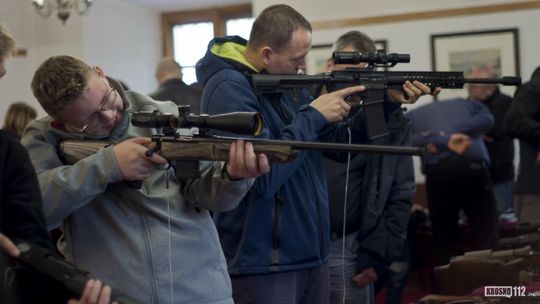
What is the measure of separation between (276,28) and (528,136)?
2.15m

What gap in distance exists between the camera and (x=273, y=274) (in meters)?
2.34

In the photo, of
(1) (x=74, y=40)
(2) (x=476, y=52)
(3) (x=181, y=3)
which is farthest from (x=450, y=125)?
(3) (x=181, y=3)

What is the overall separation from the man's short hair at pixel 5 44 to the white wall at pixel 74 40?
18.9ft

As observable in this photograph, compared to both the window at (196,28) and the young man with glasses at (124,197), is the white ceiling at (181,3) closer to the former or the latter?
the window at (196,28)

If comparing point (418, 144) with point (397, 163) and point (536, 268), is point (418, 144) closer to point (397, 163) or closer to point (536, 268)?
point (397, 163)

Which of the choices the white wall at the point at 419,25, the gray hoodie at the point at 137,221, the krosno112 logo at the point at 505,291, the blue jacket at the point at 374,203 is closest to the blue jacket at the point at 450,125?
the white wall at the point at 419,25

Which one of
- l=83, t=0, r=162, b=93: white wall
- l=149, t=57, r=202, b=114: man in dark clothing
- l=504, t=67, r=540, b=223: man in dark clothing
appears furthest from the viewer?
l=83, t=0, r=162, b=93: white wall

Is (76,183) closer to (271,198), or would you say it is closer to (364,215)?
(271,198)

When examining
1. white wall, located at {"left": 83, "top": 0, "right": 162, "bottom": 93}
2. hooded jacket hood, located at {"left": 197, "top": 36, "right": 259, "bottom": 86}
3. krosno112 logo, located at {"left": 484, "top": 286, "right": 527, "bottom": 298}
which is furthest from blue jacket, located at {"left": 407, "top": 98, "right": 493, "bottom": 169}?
white wall, located at {"left": 83, "top": 0, "right": 162, "bottom": 93}

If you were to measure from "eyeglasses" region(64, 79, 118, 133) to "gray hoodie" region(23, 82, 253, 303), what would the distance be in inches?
1.3

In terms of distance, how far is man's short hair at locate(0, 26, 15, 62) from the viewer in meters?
1.66

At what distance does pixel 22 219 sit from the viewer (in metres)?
1.63

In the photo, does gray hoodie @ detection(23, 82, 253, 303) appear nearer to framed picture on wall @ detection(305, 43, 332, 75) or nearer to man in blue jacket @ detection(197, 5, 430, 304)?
man in blue jacket @ detection(197, 5, 430, 304)

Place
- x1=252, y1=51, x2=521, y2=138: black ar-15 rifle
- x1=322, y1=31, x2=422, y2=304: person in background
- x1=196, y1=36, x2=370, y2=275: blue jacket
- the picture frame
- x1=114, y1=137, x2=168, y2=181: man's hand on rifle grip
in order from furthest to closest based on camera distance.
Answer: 1. the picture frame
2. x1=322, y1=31, x2=422, y2=304: person in background
3. x1=252, y1=51, x2=521, y2=138: black ar-15 rifle
4. x1=196, y1=36, x2=370, y2=275: blue jacket
5. x1=114, y1=137, x2=168, y2=181: man's hand on rifle grip
